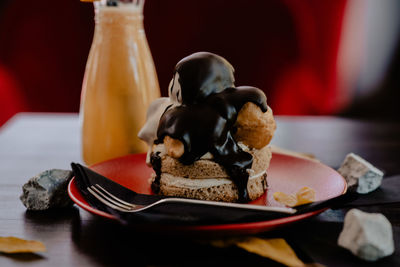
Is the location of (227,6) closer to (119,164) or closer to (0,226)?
(119,164)

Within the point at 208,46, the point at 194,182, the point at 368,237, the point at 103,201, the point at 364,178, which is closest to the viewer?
the point at 368,237

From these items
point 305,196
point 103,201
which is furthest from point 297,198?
point 103,201

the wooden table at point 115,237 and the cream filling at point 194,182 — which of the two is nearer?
the wooden table at point 115,237

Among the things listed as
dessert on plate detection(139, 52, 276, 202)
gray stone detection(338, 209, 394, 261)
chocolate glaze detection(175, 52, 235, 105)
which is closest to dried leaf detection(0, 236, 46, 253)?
dessert on plate detection(139, 52, 276, 202)

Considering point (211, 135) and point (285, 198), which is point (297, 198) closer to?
point (285, 198)

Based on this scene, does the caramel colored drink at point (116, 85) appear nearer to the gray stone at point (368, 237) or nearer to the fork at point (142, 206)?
the fork at point (142, 206)

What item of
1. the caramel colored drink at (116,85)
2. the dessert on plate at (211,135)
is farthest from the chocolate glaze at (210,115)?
the caramel colored drink at (116,85)
